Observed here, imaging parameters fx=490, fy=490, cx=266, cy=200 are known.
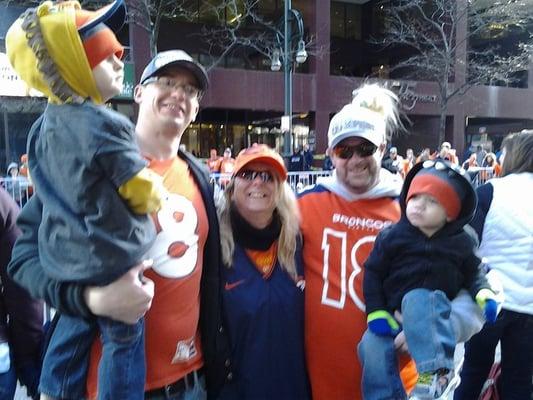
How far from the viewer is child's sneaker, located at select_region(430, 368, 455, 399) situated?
2.19 m

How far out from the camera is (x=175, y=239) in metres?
2.04

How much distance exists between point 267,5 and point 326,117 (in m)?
6.79

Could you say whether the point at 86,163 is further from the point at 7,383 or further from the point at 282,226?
the point at 7,383

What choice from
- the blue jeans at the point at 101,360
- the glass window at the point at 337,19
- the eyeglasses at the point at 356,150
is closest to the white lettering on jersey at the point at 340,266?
the eyeglasses at the point at 356,150

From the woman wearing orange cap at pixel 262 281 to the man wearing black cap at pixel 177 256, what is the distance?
125mm

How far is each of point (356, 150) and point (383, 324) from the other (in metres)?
0.90

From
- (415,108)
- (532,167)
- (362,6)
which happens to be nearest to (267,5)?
(362,6)

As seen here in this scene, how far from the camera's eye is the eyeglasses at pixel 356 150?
2.57 m

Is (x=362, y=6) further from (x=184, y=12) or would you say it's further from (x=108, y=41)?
(x=108, y=41)

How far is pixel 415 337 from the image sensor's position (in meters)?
2.19

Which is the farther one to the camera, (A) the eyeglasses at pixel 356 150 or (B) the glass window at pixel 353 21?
(B) the glass window at pixel 353 21

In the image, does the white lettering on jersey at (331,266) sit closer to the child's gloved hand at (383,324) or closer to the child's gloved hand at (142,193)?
the child's gloved hand at (383,324)

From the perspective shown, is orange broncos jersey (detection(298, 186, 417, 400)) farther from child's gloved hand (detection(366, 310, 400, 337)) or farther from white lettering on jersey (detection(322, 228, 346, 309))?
child's gloved hand (detection(366, 310, 400, 337))

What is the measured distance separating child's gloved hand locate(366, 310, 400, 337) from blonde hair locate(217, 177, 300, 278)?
0.44 m
